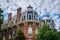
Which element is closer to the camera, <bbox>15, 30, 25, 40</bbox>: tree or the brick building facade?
<bbox>15, 30, 25, 40</bbox>: tree

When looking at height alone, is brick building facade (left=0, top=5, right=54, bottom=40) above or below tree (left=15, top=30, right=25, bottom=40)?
above

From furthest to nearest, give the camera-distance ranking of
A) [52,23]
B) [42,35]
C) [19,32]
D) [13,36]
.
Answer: [52,23] < [13,36] < [19,32] < [42,35]

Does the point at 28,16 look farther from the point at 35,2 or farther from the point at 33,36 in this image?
the point at 35,2

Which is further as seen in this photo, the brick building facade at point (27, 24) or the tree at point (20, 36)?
the brick building facade at point (27, 24)

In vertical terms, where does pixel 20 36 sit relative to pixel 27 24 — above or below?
below

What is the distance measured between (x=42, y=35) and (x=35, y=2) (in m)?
15.9

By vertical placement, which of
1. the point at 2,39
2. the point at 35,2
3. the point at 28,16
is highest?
the point at 35,2

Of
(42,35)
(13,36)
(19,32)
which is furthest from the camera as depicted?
(13,36)

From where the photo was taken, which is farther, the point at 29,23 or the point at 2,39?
the point at 2,39

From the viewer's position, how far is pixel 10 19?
49719 mm

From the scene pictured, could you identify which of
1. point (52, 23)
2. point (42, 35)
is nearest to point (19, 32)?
point (42, 35)

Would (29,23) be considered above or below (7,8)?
below

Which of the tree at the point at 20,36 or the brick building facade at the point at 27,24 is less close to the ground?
the brick building facade at the point at 27,24

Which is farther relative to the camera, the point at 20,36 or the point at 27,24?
the point at 27,24
